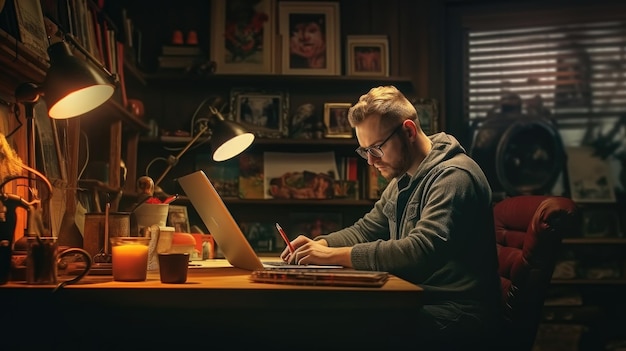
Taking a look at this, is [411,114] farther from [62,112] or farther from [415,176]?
[62,112]

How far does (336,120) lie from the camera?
4059mm

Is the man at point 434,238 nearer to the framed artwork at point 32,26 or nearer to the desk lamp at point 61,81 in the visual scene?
the desk lamp at point 61,81

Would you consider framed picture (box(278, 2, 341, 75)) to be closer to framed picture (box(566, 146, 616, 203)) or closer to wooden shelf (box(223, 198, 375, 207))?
wooden shelf (box(223, 198, 375, 207))

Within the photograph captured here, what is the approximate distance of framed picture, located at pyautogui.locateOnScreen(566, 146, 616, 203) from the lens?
13.0 feet

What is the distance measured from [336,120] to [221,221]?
2.21m

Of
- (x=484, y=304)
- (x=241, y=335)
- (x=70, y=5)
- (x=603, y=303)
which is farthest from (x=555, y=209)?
(x=603, y=303)

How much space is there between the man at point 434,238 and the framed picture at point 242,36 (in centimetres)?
185

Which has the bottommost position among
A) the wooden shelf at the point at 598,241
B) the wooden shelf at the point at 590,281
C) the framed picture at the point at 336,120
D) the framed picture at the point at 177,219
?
the wooden shelf at the point at 590,281

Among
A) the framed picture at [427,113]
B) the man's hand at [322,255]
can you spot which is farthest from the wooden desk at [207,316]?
the framed picture at [427,113]

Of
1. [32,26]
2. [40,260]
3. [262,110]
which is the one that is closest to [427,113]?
[262,110]

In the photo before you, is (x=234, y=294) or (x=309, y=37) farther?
(x=309, y=37)

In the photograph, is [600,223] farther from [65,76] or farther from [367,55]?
[65,76]

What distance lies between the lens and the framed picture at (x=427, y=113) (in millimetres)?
3945

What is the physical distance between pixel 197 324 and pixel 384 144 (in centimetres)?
109
